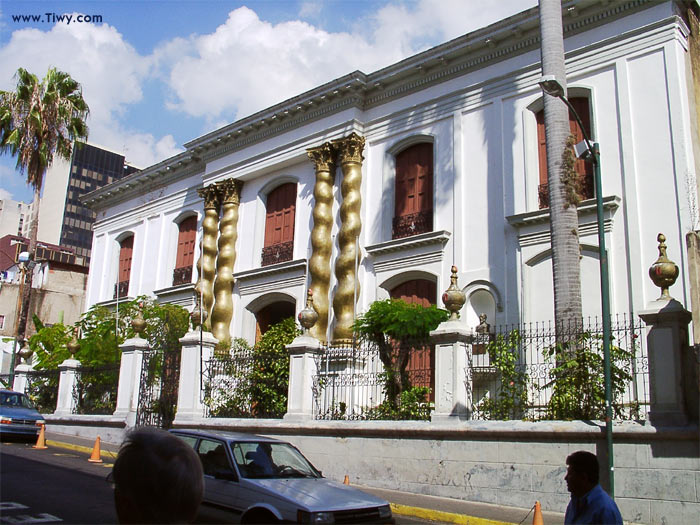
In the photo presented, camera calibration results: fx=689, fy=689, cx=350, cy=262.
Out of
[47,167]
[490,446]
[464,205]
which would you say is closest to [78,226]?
[47,167]

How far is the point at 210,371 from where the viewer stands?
672 inches

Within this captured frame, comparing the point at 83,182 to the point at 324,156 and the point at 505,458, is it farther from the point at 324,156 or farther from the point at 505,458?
the point at 505,458

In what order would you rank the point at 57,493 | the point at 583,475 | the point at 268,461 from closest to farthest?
the point at 583,475, the point at 268,461, the point at 57,493

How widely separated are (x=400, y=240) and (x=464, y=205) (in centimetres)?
206

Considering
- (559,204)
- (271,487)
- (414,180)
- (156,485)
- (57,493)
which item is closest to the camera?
(156,485)

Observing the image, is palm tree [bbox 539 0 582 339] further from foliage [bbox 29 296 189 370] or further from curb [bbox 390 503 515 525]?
foliage [bbox 29 296 189 370]

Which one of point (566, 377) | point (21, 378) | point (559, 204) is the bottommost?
point (566, 377)

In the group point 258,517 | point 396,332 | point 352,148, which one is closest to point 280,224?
point 352,148

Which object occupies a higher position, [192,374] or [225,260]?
[225,260]

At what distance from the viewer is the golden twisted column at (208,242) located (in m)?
24.8

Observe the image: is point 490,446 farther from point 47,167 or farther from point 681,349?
point 47,167

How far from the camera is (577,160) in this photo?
1620 centimetres

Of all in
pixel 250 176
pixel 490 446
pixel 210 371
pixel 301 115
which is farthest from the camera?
pixel 250 176

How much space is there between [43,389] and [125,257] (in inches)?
327
